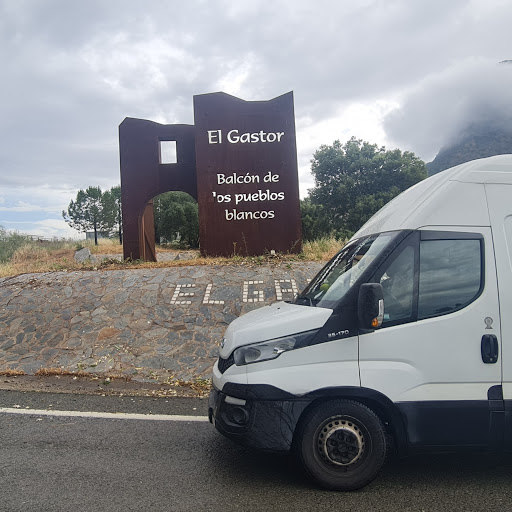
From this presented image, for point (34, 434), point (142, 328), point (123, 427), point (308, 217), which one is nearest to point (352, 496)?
point (123, 427)

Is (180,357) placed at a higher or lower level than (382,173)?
lower

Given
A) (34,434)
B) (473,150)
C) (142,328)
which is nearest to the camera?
(34,434)

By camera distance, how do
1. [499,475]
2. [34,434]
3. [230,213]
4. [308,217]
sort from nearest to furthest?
[499,475] → [34,434] → [230,213] → [308,217]

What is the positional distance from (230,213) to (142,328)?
16.0ft

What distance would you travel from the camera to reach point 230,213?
13.5m

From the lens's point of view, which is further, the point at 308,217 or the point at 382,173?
the point at 382,173

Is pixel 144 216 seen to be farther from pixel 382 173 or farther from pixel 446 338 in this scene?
pixel 382 173

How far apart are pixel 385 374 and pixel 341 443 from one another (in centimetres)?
63

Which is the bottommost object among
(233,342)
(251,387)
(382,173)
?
(251,387)

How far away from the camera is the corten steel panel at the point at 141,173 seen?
14.5m

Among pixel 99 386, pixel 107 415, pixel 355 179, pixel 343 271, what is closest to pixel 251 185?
pixel 99 386

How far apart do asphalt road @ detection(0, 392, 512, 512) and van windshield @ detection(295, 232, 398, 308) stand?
148 cm

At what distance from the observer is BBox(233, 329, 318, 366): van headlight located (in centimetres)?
402

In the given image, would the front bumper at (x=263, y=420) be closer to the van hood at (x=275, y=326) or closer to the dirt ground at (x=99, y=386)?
the van hood at (x=275, y=326)
